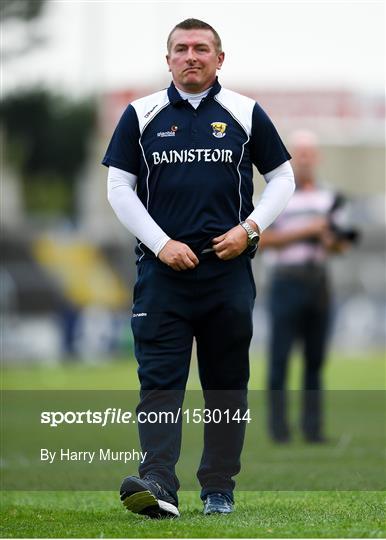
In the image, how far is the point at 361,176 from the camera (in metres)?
70.0

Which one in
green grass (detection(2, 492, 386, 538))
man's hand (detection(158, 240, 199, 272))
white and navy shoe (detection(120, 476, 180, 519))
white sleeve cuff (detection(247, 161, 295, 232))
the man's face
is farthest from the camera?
white sleeve cuff (detection(247, 161, 295, 232))

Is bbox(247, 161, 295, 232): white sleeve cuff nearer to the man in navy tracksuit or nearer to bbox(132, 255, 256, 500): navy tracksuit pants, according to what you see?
the man in navy tracksuit

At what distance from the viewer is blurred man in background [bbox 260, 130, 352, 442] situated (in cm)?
1115

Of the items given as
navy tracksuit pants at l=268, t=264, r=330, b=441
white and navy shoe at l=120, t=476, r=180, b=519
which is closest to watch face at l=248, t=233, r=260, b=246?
white and navy shoe at l=120, t=476, r=180, b=519

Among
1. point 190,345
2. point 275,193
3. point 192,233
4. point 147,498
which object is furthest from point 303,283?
point 147,498

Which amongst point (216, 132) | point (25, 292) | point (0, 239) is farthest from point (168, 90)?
point (0, 239)

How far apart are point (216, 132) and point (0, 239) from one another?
39760mm

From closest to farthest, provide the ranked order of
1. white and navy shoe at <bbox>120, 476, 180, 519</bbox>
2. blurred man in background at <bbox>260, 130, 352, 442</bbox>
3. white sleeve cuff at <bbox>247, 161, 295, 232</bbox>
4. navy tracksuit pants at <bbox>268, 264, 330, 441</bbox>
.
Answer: white and navy shoe at <bbox>120, 476, 180, 519</bbox>, white sleeve cuff at <bbox>247, 161, 295, 232</bbox>, blurred man in background at <bbox>260, 130, 352, 442</bbox>, navy tracksuit pants at <bbox>268, 264, 330, 441</bbox>

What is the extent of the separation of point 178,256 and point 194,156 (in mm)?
459

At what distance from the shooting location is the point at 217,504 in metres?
6.38

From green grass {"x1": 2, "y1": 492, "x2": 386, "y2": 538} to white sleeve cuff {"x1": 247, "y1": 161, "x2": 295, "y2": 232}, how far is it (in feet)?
4.38

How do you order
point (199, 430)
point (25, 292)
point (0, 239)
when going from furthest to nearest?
point (0, 239)
point (25, 292)
point (199, 430)

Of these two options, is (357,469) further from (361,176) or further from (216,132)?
(361,176)

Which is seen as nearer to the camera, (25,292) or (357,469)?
(357,469)
